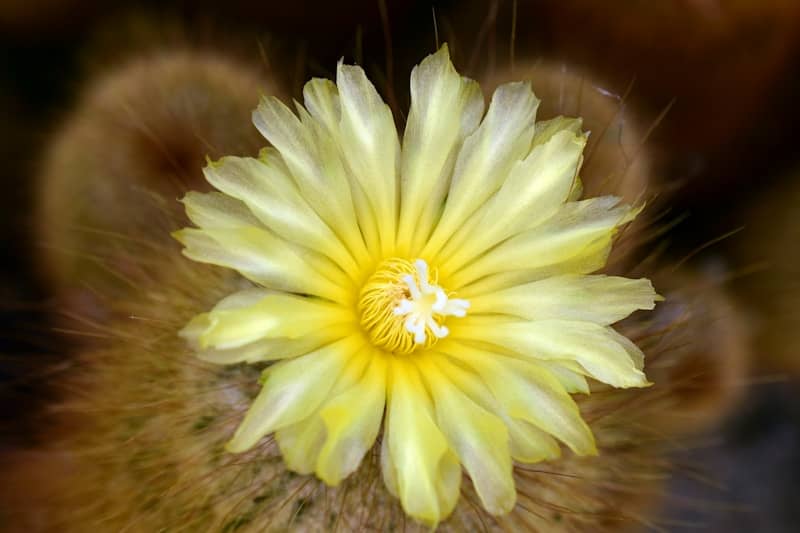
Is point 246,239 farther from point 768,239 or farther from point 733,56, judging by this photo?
point 768,239

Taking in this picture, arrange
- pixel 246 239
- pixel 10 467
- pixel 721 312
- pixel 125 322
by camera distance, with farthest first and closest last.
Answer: pixel 721 312, pixel 10 467, pixel 125 322, pixel 246 239

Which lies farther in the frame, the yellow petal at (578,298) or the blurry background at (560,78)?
the blurry background at (560,78)

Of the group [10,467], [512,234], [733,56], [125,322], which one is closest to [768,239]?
[733,56]

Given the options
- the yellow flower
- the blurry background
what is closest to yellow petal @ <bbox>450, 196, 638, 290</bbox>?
the yellow flower

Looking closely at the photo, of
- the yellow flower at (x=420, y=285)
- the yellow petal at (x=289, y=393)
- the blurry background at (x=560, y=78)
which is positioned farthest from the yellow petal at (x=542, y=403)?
the blurry background at (x=560, y=78)

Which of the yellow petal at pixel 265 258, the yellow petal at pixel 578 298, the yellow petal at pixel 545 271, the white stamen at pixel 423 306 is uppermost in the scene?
the yellow petal at pixel 265 258

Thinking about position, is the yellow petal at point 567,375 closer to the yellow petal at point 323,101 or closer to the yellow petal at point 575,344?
the yellow petal at point 575,344
